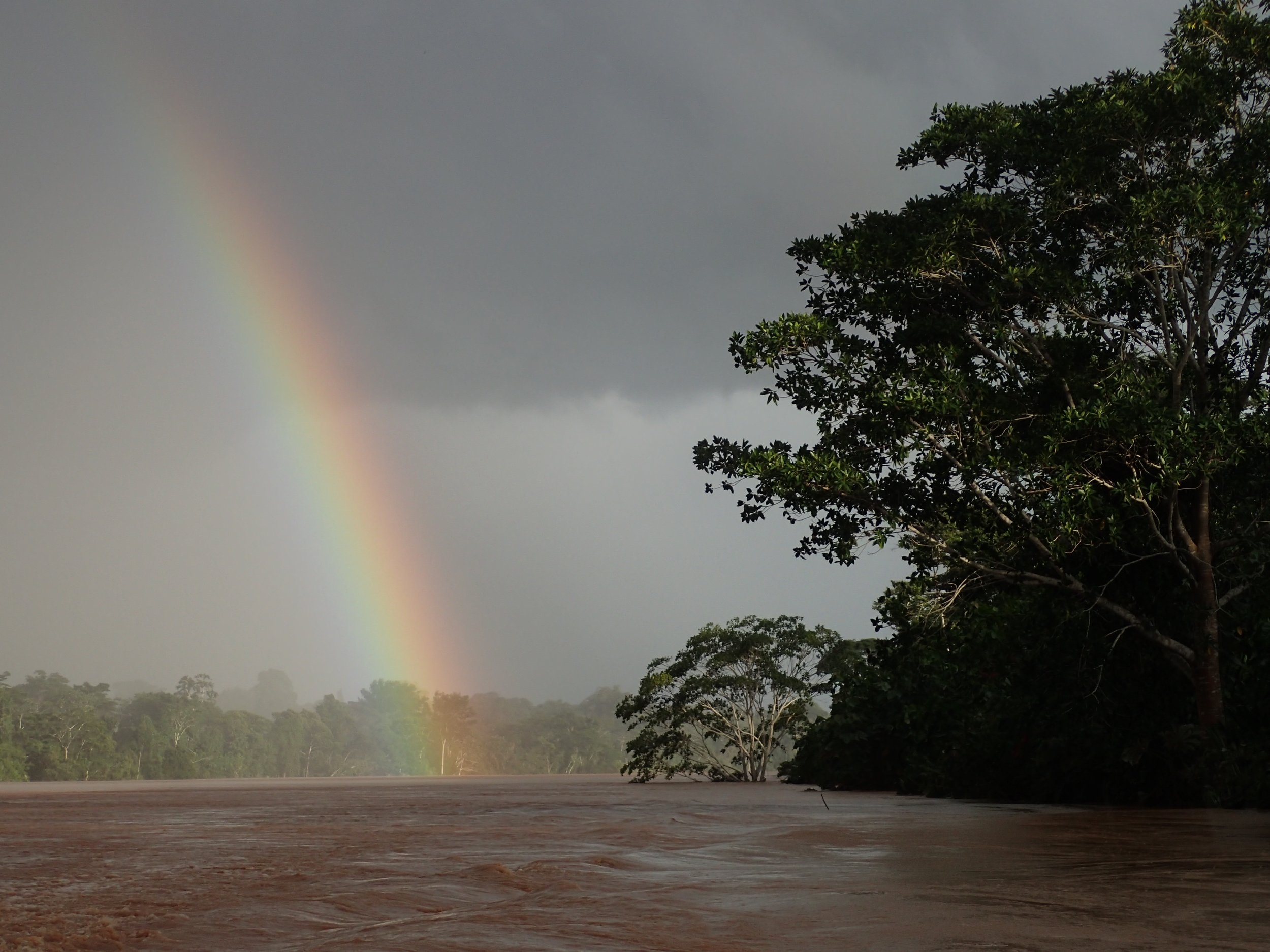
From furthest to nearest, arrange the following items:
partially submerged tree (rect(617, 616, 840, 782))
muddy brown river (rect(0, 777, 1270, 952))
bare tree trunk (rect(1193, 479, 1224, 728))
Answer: partially submerged tree (rect(617, 616, 840, 782)), bare tree trunk (rect(1193, 479, 1224, 728)), muddy brown river (rect(0, 777, 1270, 952))

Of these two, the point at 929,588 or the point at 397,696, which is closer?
the point at 929,588

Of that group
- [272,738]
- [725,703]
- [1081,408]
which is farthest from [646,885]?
[272,738]

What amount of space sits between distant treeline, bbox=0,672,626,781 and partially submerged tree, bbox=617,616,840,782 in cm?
4759

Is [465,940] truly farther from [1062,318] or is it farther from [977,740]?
[977,740]

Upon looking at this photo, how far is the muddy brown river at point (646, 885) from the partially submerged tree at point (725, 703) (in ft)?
97.8

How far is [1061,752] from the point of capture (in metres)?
16.4

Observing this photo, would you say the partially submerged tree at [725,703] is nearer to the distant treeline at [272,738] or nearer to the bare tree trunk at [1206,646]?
the bare tree trunk at [1206,646]

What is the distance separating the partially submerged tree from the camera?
136 ft

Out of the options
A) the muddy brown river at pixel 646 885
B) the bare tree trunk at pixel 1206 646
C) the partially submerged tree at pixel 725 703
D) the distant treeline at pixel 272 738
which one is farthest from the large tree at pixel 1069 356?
the distant treeline at pixel 272 738

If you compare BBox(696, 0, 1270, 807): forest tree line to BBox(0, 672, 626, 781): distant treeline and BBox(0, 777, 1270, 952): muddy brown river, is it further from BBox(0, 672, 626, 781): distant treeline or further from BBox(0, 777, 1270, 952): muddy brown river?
BBox(0, 672, 626, 781): distant treeline

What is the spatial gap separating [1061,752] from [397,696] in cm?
12611

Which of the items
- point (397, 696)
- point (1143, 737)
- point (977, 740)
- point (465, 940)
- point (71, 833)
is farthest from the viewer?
point (397, 696)

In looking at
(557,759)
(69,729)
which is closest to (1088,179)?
(69,729)

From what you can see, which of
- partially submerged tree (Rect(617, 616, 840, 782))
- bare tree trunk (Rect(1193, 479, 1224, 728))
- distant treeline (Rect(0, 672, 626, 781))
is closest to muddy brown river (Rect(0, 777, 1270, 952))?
bare tree trunk (Rect(1193, 479, 1224, 728))
